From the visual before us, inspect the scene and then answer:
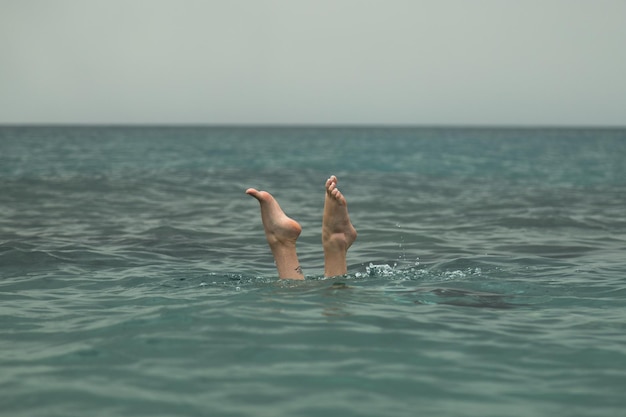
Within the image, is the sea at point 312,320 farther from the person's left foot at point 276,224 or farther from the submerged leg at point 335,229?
the person's left foot at point 276,224

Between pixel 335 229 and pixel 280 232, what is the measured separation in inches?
19.5

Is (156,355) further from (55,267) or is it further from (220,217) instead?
(220,217)

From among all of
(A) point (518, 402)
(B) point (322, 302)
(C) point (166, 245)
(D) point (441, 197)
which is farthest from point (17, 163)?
(A) point (518, 402)

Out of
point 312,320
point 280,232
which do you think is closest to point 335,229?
point 280,232

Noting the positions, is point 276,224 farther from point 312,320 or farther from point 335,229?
point 312,320

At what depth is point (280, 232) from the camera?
7262 millimetres

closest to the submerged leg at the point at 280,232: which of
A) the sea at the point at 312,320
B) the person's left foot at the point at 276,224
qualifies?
the person's left foot at the point at 276,224

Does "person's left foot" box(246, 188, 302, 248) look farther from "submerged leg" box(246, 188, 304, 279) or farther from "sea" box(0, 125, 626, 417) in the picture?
"sea" box(0, 125, 626, 417)

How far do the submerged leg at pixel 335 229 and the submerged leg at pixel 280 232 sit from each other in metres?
0.28

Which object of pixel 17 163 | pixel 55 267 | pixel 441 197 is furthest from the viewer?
pixel 17 163

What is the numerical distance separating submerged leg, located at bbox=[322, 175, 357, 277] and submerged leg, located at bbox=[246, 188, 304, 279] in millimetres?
278

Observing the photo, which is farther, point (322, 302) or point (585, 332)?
point (322, 302)

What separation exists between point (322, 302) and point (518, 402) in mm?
2469

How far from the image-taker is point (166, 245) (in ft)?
35.9
